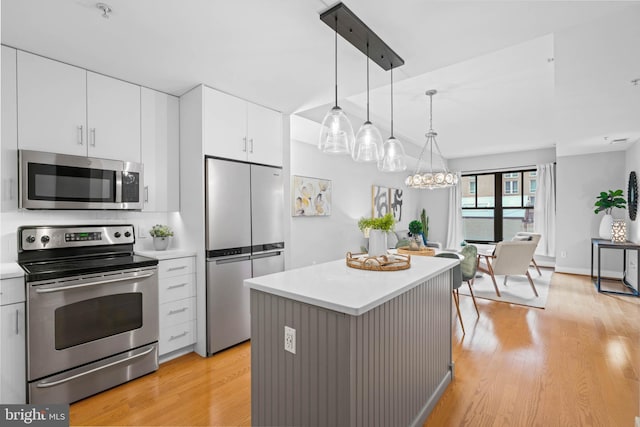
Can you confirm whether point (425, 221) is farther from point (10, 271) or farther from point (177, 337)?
point (10, 271)

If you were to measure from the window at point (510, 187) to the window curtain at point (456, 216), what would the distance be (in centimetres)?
97

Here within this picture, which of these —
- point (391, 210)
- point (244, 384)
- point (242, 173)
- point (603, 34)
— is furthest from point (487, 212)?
point (244, 384)

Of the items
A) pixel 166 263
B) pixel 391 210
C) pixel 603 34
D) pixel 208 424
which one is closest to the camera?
pixel 208 424

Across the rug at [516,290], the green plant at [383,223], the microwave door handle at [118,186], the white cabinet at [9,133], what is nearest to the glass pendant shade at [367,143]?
the green plant at [383,223]

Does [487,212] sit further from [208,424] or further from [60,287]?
[60,287]

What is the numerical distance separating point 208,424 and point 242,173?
197 centimetres

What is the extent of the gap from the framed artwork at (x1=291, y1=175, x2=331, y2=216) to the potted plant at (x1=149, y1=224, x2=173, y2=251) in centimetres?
183

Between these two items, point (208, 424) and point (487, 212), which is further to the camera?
point (487, 212)

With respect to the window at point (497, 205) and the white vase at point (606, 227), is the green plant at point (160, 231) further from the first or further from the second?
the window at point (497, 205)

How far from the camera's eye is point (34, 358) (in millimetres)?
1888

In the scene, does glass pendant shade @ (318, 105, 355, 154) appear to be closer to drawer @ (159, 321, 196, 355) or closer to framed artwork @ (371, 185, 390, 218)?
drawer @ (159, 321, 196, 355)

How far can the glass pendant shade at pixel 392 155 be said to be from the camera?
2289 millimetres

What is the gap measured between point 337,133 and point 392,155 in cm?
61

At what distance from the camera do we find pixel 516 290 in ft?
15.5
